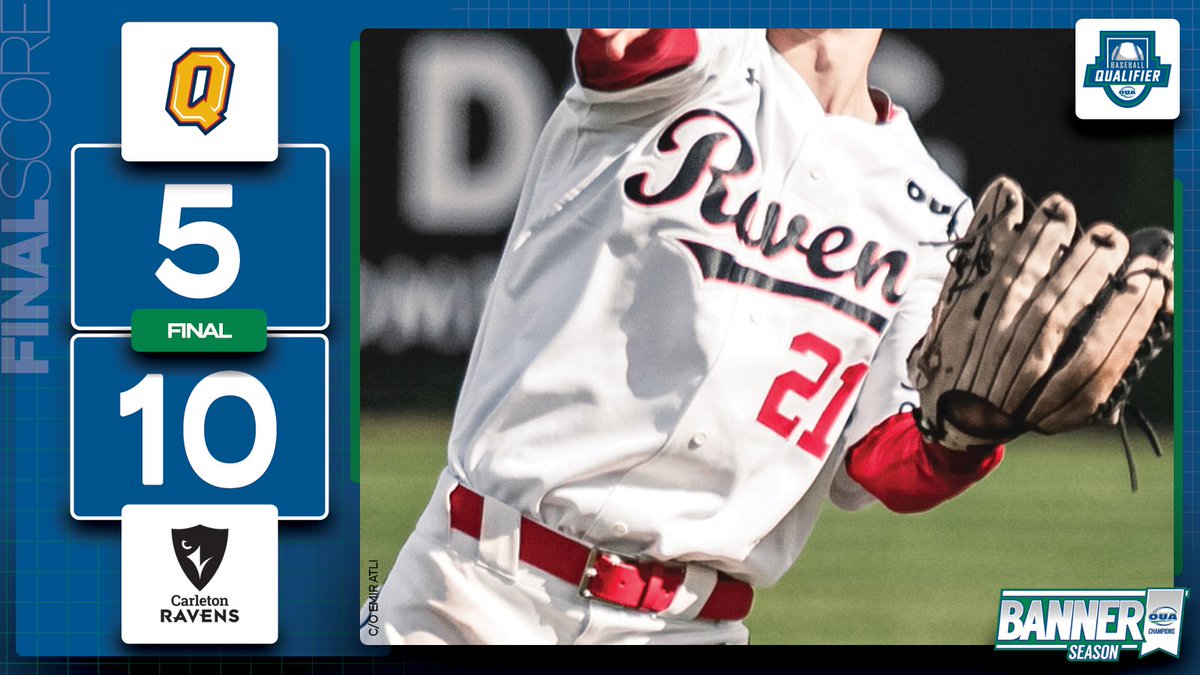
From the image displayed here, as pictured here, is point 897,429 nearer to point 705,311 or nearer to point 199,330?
point 705,311

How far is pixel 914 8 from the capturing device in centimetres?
204

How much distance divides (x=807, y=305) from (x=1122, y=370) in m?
0.49

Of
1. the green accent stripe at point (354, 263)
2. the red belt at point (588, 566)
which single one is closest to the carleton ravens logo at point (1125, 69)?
the red belt at point (588, 566)

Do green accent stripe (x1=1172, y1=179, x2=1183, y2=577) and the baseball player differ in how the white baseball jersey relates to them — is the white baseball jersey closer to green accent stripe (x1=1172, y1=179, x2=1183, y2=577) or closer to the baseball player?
the baseball player

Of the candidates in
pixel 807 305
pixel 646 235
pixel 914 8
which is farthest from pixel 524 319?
pixel 914 8

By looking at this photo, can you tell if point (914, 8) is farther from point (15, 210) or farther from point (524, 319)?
point (15, 210)

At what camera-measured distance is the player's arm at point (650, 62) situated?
1.90 metres

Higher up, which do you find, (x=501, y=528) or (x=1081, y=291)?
(x=1081, y=291)

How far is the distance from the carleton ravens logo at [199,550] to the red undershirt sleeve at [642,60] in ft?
2.91

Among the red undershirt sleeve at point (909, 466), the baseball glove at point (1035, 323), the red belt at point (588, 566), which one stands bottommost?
the red belt at point (588, 566)

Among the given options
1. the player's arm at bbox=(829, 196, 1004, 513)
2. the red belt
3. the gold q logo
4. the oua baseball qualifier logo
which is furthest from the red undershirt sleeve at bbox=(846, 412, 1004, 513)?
the gold q logo

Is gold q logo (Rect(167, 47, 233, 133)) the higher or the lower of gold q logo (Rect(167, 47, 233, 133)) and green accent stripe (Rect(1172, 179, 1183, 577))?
the higher

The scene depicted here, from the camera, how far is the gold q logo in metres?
1.95

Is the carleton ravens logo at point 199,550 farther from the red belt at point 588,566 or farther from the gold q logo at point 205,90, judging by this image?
the gold q logo at point 205,90
